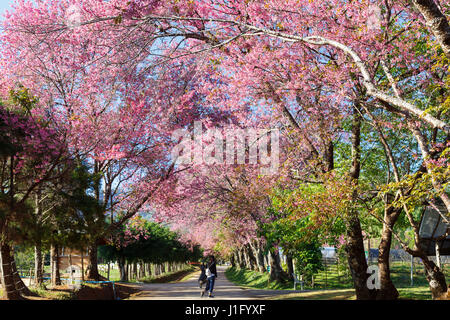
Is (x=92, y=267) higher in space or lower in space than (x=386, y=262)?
higher

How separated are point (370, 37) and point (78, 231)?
10.9 metres

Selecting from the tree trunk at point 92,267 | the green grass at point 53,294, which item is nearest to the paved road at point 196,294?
the tree trunk at point 92,267

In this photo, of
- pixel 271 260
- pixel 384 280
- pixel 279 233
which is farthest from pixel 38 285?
pixel 271 260

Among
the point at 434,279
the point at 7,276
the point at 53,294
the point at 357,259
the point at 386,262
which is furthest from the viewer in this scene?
the point at 53,294

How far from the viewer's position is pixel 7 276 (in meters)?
11.8

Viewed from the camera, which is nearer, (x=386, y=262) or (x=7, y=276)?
(x=7, y=276)

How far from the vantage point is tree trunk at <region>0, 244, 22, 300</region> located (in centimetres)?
1148

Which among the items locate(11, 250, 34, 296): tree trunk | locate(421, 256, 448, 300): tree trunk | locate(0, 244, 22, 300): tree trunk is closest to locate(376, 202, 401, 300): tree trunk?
locate(421, 256, 448, 300): tree trunk

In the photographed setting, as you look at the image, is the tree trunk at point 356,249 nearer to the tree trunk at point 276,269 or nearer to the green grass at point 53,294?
the green grass at point 53,294

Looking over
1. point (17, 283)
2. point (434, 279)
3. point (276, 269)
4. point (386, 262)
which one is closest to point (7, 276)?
point (17, 283)

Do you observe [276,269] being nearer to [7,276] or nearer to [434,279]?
[434,279]

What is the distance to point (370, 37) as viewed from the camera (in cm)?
988

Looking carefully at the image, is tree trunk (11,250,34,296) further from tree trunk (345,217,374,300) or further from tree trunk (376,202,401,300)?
tree trunk (376,202,401,300)

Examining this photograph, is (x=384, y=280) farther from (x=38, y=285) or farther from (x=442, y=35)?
(x=38, y=285)
